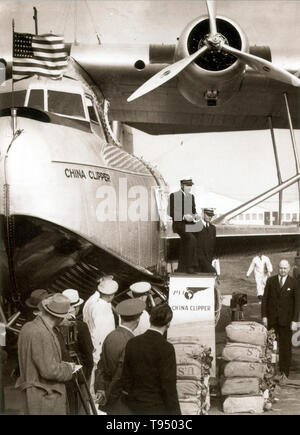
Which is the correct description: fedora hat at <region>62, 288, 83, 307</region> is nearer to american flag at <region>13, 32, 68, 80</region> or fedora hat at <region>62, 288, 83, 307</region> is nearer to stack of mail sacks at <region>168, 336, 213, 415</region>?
stack of mail sacks at <region>168, 336, 213, 415</region>

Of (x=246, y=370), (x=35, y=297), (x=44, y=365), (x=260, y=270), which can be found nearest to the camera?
(x=44, y=365)

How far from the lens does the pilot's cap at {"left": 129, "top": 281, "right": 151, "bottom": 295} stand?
19.3 ft

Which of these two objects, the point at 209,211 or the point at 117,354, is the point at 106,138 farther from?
the point at 117,354

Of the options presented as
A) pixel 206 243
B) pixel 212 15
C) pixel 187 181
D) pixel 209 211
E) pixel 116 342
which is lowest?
pixel 116 342

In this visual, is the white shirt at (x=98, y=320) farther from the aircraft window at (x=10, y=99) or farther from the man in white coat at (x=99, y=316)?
the aircraft window at (x=10, y=99)

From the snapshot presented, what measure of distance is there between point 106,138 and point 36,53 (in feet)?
4.79

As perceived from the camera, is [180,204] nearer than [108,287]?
No

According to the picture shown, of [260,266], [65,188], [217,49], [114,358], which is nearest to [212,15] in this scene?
[217,49]

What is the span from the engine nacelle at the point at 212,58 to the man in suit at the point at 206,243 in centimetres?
144

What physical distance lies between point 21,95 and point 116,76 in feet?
5.00

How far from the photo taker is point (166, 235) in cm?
698

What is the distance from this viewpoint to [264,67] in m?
5.94
